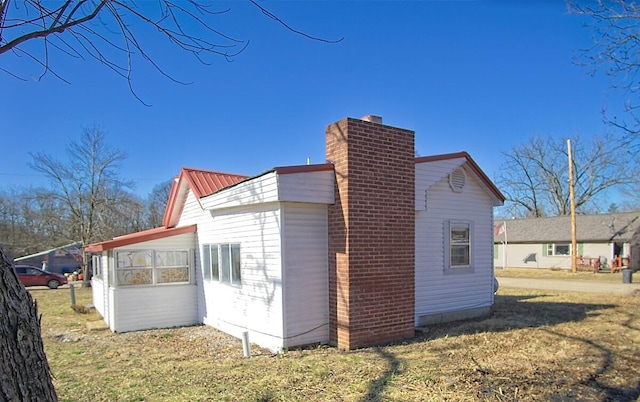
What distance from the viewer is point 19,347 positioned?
1858mm

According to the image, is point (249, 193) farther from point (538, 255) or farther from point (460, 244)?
point (538, 255)

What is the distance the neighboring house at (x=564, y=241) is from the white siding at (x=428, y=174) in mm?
26129

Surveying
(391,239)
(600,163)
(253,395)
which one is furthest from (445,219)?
(600,163)

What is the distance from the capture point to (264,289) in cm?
849

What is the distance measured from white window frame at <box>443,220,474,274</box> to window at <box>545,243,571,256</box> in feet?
91.8

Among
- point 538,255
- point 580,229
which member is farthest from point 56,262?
point 580,229

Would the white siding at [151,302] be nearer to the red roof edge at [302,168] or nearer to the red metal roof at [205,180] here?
the red metal roof at [205,180]

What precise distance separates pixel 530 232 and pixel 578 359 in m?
33.6

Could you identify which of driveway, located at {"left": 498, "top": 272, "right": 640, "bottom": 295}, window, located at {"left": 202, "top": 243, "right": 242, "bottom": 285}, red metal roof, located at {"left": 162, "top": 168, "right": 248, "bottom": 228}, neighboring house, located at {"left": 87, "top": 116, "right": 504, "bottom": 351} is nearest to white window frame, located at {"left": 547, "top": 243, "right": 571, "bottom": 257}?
driveway, located at {"left": 498, "top": 272, "right": 640, "bottom": 295}

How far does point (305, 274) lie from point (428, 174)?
3872 mm

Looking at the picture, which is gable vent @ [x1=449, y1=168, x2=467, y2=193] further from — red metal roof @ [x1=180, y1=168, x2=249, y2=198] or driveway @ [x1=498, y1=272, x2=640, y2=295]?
driveway @ [x1=498, y1=272, x2=640, y2=295]

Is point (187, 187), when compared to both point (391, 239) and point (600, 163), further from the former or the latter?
point (600, 163)

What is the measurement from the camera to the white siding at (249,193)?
7.75m

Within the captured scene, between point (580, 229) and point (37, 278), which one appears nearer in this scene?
point (37, 278)
